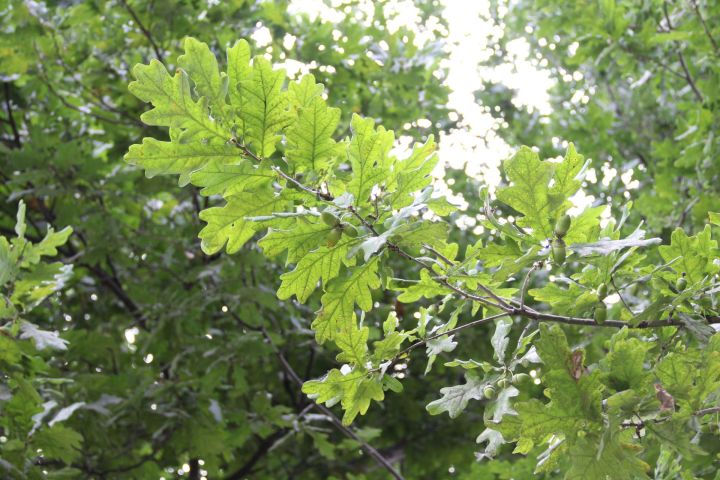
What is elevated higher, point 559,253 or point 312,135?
point 312,135

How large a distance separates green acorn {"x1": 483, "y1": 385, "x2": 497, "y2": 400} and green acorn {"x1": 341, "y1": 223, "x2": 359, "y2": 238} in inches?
17.0

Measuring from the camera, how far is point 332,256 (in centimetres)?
158

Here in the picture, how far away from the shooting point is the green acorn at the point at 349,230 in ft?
4.96

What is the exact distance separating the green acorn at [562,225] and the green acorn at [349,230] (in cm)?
37

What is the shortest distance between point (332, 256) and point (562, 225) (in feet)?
1.42

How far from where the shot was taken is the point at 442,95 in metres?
4.70

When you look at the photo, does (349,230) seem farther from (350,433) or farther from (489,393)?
(350,433)

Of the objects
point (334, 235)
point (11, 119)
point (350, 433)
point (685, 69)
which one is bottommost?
point (350, 433)

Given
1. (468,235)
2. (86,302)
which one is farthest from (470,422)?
(86,302)

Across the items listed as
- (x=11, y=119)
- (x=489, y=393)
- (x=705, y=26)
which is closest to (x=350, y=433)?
(x=489, y=393)

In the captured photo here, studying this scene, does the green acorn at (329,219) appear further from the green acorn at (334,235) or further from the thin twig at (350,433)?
the thin twig at (350,433)

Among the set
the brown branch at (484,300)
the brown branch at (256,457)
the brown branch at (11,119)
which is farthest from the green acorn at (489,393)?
the brown branch at (11,119)

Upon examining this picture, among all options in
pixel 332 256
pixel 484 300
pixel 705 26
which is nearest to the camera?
pixel 332 256

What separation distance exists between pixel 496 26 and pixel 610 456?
491 cm
